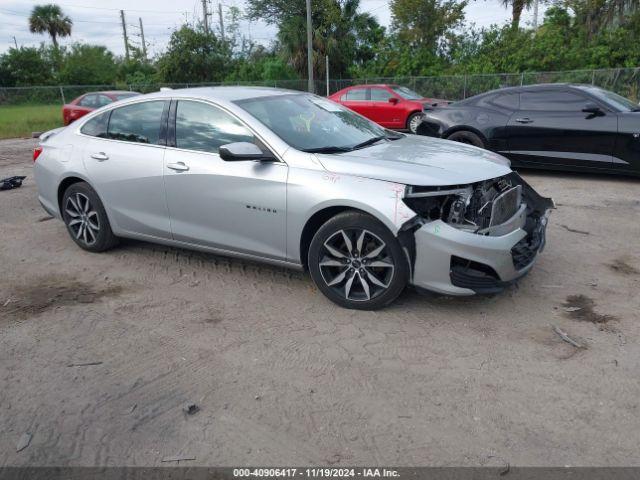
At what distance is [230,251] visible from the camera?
15.0 ft

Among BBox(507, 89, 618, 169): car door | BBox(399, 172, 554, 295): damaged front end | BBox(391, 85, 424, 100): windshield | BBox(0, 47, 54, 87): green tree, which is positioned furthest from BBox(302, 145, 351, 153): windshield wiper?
BBox(0, 47, 54, 87): green tree

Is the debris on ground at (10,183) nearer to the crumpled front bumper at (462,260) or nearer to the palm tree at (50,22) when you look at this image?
the crumpled front bumper at (462,260)

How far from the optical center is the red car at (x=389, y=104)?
50.7 feet

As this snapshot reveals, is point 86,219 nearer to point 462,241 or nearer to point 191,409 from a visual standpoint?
point 191,409

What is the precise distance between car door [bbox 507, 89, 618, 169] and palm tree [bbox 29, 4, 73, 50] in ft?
198

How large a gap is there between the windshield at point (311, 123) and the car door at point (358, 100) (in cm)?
1110

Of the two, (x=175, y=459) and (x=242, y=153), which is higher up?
(x=242, y=153)

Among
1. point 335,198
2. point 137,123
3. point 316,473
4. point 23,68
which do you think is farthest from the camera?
point 23,68

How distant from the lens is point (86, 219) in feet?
17.9

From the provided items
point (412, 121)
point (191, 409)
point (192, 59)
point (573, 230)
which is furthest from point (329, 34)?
point (191, 409)

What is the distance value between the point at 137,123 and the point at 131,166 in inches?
16.8

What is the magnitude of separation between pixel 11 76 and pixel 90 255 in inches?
1886

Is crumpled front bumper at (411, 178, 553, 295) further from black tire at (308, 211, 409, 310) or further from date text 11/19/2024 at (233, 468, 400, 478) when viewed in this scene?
date text 11/19/2024 at (233, 468, 400, 478)

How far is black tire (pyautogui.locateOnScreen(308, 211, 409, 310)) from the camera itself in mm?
3814
